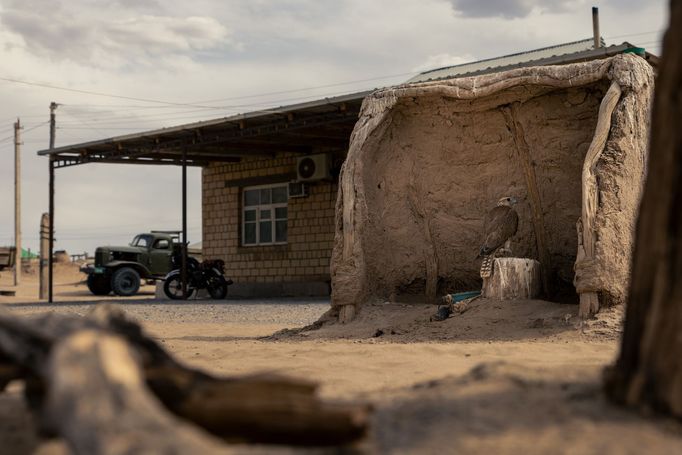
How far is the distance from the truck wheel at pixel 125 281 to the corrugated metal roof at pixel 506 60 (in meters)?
8.67

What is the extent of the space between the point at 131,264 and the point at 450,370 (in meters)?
16.0

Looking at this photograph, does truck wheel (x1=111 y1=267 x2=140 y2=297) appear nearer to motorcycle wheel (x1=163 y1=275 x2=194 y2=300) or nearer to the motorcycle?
motorcycle wheel (x1=163 y1=275 x2=194 y2=300)

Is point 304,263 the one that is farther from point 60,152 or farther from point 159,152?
point 60,152

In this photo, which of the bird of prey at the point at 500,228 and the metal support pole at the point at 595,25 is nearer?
the bird of prey at the point at 500,228

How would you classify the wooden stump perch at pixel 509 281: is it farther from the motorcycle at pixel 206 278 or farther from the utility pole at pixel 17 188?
the utility pole at pixel 17 188

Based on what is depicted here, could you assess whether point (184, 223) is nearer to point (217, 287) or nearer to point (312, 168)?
point (217, 287)

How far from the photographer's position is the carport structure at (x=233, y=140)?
13836 mm

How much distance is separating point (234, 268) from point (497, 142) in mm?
10988

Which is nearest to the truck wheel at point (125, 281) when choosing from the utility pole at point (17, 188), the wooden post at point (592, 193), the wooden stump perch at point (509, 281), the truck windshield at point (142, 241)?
the truck windshield at point (142, 241)

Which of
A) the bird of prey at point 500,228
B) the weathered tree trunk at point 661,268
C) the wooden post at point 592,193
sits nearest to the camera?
the weathered tree trunk at point 661,268

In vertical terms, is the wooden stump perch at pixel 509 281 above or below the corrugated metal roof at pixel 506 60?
below

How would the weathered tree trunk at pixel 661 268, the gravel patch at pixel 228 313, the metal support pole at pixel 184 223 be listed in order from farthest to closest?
the metal support pole at pixel 184 223
the gravel patch at pixel 228 313
the weathered tree trunk at pixel 661 268

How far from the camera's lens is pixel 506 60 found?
1496 centimetres

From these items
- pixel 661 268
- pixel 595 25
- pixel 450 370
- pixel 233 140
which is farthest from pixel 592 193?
pixel 233 140
